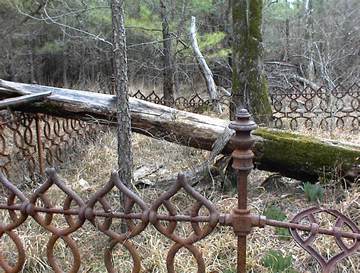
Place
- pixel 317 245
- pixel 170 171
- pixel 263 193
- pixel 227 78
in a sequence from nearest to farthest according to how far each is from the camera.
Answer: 1. pixel 317 245
2. pixel 263 193
3. pixel 170 171
4. pixel 227 78

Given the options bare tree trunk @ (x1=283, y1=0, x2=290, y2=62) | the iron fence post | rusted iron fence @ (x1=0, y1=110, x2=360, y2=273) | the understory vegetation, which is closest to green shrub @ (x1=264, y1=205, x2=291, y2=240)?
the understory vegetation

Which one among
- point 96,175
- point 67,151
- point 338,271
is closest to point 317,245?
point 338,271

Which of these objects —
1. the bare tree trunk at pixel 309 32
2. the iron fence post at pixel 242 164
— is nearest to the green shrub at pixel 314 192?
the iron fence post at pixel 242 164

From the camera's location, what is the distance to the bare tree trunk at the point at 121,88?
2840mm

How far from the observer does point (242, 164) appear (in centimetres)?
152


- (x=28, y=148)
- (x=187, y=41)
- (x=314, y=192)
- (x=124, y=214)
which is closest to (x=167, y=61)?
(x=187, y=41)

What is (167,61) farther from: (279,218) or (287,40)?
(279,218)

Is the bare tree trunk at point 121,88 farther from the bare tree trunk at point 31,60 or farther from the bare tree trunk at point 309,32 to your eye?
the bare tree trunk at point 31,60

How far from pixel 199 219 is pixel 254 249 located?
152 centimetres

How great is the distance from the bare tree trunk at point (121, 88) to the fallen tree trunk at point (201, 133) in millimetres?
1045

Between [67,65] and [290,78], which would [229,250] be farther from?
[67,65]

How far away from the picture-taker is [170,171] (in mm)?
4875

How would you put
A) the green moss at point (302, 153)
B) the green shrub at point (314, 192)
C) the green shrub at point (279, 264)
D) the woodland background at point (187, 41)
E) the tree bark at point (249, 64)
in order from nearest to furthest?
the green shrub at point (279, 264) → the green shrub at point (314, 192) → the green moss at point (302, 153) → the tree bark at point (249, 64) → the woodland background at point (187, 41)

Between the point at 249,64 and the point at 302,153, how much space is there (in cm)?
158
